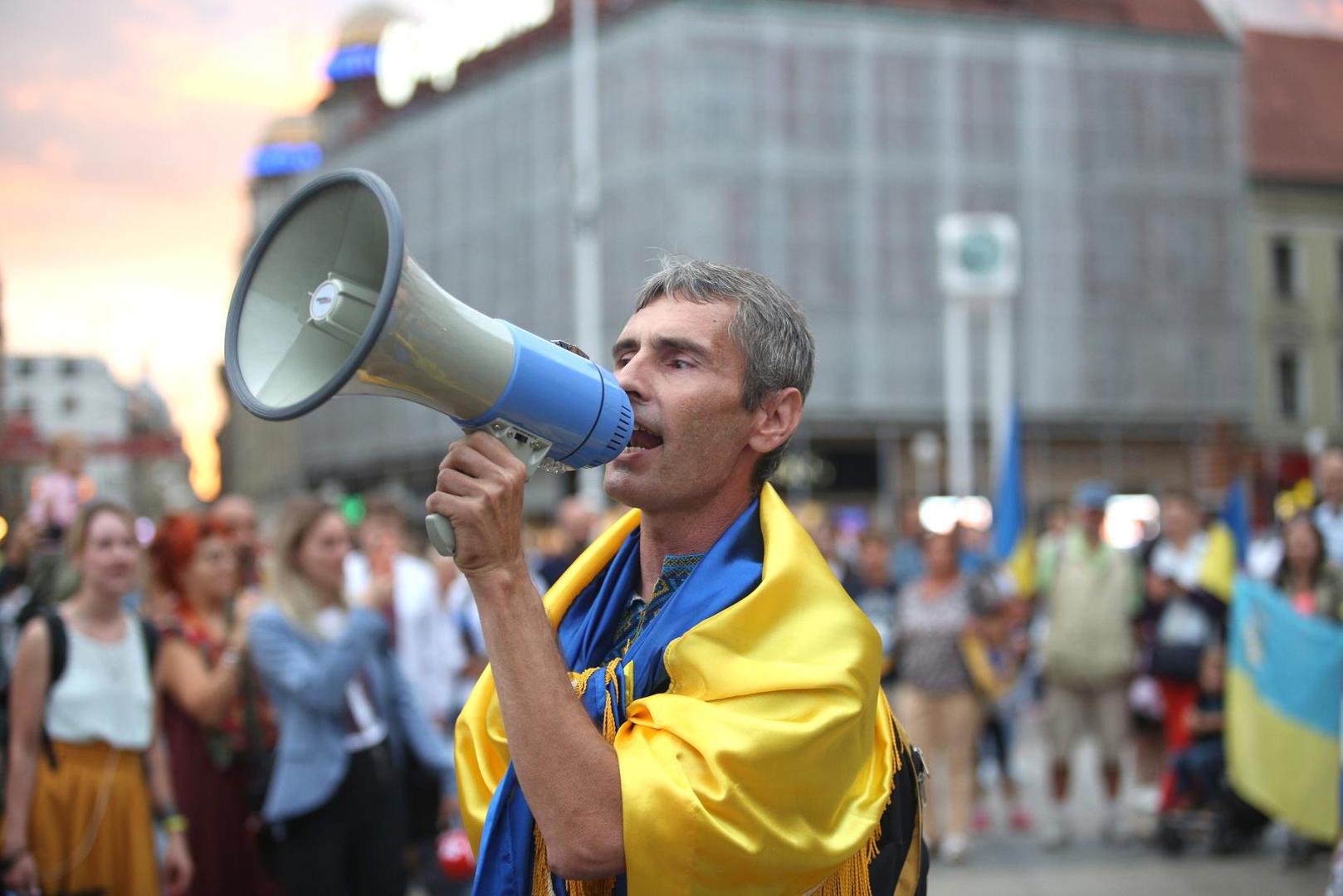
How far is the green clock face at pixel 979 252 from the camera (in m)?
20.4

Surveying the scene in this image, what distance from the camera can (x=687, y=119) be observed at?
3222 centimetres

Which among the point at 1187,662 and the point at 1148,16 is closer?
the point at 1187,662

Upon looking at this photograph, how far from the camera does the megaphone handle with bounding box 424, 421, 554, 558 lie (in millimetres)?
1933

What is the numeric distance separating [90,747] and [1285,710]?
5.49m

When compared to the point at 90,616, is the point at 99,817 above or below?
below

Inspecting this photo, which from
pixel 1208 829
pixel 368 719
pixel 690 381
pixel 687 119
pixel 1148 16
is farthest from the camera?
pixel 1148 16

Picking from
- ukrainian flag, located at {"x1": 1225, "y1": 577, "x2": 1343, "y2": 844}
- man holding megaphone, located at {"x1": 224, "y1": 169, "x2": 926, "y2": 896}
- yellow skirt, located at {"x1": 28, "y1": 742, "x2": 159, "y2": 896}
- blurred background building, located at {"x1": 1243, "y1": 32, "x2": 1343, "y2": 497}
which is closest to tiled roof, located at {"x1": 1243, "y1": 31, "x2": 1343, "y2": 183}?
blurred background building, located at {"x1": 1243, "y1": 32, "x2": 1343, "y2": 497}

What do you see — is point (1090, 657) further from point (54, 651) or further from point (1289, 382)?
point (1289, 382)

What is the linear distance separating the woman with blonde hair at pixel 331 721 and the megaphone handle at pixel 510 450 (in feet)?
9.18

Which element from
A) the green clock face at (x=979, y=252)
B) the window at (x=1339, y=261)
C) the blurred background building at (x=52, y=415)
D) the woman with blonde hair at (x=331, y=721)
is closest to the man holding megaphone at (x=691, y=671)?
the woman with blonde hair at (x=331, y=721)

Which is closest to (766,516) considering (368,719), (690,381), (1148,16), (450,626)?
(690,381)

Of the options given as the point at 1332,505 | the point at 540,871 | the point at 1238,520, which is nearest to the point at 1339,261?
the point at 1238,520

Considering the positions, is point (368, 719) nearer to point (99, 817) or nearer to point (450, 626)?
point (99, 817)

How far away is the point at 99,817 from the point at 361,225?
3.13 meters
